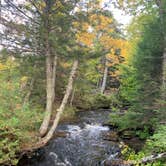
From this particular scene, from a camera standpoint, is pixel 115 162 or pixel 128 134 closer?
pixel 115 162

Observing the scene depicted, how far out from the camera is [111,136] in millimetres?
11469

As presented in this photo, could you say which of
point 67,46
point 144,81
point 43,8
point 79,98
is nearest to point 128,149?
point 144,81

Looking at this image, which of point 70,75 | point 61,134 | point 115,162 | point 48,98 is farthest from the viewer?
point 61,134

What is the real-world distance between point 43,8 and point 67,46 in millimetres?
1824

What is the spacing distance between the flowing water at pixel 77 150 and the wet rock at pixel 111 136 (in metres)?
0.22

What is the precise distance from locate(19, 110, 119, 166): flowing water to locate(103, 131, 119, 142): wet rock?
22 cm

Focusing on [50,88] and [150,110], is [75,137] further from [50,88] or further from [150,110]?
[150,110]

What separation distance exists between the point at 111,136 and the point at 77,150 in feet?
8.68

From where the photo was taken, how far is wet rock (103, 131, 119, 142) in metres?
11.0

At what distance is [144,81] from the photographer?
10.9m

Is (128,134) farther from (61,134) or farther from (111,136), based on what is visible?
(61,134)

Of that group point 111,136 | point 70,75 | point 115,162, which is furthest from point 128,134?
point 70,75

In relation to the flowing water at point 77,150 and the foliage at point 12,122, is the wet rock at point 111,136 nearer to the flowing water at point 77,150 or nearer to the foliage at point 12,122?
the flowing water at point 77,150

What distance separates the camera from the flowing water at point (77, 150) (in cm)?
823
